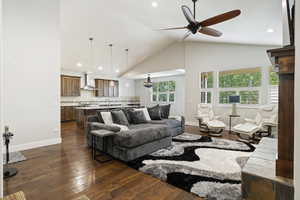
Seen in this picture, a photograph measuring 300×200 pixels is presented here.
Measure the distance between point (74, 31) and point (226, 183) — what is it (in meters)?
6.05

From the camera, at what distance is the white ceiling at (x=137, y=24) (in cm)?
317

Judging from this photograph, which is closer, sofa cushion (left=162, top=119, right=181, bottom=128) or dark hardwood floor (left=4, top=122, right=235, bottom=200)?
dark hardwood floor (left=4, top=122, right=235, bottom=200)

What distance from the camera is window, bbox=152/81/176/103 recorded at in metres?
9.08

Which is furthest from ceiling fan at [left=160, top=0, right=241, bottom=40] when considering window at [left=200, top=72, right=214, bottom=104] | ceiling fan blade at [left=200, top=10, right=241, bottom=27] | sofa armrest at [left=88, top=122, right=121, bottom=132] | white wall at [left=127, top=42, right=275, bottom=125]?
window at [left=200, top=72, right=214, bottom=104]

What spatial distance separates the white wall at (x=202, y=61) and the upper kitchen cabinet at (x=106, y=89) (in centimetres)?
312

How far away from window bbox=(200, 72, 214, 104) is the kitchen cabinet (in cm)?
636

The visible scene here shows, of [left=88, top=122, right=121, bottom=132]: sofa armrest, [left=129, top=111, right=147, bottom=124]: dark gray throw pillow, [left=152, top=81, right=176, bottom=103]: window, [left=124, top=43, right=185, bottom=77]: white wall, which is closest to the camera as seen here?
[left=88, top=122, right=121, bottom=132]: sofa armrest

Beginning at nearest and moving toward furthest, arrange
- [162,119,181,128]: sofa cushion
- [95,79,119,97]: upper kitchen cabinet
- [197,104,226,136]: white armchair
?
[162,119,181,128]: sofa cushion → [197,104,226,136]: white armchair → [95,79,119,97]: upper kitchen cabinet

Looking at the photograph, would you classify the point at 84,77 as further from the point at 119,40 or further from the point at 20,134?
the point at 20,134

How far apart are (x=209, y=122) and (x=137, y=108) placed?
253 cm

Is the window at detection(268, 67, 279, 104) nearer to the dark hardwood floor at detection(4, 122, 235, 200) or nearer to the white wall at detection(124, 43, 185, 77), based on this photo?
the white wall at detection(124, 43, 185, 77)

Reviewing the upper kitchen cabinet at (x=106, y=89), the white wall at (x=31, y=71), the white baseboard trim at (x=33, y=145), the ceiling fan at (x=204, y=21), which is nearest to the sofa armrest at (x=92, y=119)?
the white wall at (x=31, y=71)

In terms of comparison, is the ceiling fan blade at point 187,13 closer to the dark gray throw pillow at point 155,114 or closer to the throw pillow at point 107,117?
the throw pillow at point 107,117

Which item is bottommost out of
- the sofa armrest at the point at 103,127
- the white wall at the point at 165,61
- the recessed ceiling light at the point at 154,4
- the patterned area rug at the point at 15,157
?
the patterned area rug at the point at 15,157
